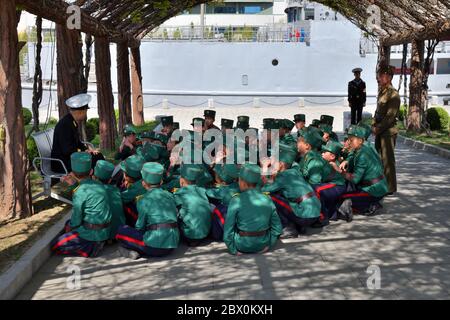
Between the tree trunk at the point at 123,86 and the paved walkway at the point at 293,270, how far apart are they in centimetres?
1096

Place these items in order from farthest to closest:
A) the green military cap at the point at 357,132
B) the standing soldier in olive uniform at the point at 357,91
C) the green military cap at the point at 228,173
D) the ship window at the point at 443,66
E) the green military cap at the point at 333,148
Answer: the ship window at the point at 443,66 < the standing soldier in olive uniform at the point at 357,91 < the green military cap at the point at 333,148 < the green military cap at the point at 357,132 < the green military cap at the point at 228,173

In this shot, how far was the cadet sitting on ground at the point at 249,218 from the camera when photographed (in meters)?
6.72

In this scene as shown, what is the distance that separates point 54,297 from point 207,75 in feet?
98.2

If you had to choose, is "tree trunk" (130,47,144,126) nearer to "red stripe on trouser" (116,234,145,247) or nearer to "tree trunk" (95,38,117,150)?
"tree trunk" (95,38,117,150)

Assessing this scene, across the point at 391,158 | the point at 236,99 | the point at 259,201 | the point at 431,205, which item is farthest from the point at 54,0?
the point at 236,99

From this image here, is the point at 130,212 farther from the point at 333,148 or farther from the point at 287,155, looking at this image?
the point at 333,148

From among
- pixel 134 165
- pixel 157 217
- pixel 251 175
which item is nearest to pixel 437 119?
pixel 134 165

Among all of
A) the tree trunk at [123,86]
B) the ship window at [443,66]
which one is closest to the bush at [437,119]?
the tree trunk at [123,86]

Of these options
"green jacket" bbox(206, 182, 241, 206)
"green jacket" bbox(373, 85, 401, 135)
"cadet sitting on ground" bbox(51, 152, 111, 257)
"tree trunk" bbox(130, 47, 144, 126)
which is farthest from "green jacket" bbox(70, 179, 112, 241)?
"tree trunk" bbox(130, 47, 144, 126)

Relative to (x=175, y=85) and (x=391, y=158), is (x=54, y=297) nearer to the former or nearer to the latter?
(x=391, y=158)

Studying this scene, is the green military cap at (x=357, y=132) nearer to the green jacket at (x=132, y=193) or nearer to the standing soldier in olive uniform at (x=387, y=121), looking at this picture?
A: the standing soldier in olive uniform at (x=387, y=121)

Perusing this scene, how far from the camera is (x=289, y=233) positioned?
7.72 m

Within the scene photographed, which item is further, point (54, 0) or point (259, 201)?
point (54, 0)

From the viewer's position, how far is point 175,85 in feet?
116
